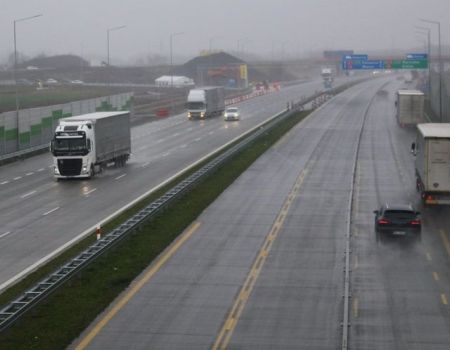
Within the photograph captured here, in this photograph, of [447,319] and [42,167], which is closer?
[447,319]

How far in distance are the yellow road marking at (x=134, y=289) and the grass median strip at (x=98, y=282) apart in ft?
0.87

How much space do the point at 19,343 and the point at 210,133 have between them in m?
62.0

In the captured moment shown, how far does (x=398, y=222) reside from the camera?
33.9m

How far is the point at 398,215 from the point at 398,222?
31cm

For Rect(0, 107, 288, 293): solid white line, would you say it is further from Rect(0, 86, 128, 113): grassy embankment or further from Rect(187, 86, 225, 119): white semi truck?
Rect(0, 86, 128, 113): grassy embankment

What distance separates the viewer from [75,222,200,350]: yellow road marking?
2119 cm

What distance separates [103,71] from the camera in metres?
196

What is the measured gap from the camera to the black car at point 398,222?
33812 mm

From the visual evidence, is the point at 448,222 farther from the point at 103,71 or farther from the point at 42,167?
the point at 103,71

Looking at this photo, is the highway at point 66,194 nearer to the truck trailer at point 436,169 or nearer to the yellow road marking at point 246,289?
the yellow road marking at point 246,289

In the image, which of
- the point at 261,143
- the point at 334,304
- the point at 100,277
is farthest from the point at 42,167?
the point at 334,304

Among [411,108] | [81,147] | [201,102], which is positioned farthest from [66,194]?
[201,102]

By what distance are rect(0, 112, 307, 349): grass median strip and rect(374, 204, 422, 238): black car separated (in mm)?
7443

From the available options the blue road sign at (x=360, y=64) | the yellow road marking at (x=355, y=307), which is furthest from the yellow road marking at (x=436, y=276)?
the blue road sign at (x=360, y=64)
